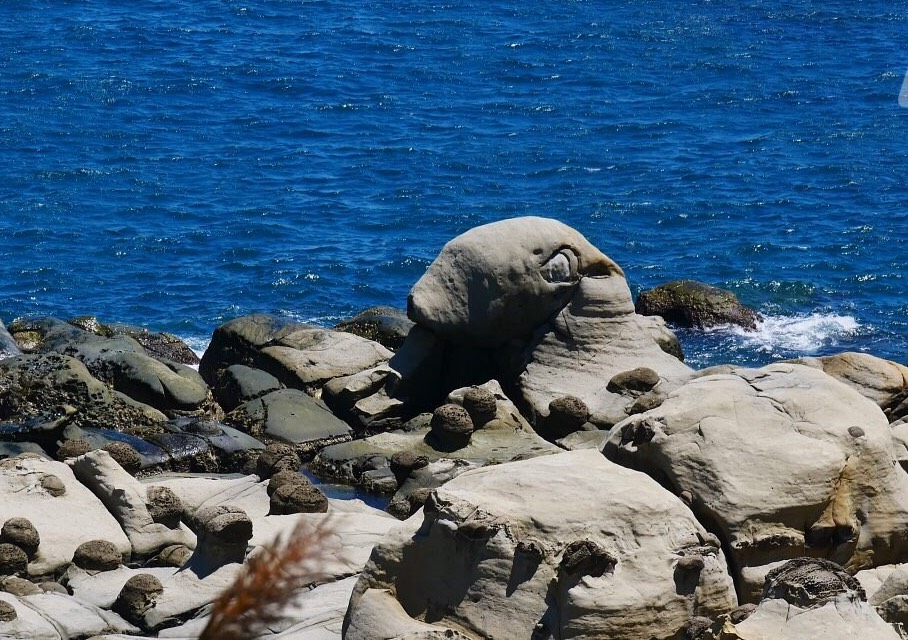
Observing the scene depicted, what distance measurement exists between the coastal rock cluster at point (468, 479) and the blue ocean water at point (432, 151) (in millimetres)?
8422

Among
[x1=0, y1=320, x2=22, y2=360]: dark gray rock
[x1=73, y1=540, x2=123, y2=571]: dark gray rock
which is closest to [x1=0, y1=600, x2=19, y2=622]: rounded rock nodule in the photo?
[x1=73, y1=540, x2=123, y2=571]: dark gray rock

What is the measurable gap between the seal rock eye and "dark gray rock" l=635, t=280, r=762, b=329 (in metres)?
9.17

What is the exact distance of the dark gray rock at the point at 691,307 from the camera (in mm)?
30422

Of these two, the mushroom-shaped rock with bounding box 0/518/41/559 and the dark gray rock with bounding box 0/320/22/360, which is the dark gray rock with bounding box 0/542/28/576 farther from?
the dark gray rock with bounding box 0/320/22/360

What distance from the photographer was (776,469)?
13.0 metres

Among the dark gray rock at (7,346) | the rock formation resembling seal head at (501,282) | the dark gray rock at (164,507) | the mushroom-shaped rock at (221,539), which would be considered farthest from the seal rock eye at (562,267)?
the dark gray rock at (7,346)

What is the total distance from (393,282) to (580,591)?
76.8 ft

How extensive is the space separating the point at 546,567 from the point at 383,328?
14.3 meters

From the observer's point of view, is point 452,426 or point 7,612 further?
point 452,426

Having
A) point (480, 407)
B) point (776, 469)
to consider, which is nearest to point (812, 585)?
point (776, 469)

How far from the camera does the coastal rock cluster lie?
1142cm

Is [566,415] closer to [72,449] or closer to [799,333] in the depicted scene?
[72,449]

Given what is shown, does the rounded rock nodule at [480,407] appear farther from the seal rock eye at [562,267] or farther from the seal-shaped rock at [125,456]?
the seal-shaped rock at [125,456]

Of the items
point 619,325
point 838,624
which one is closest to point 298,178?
point 619,325
